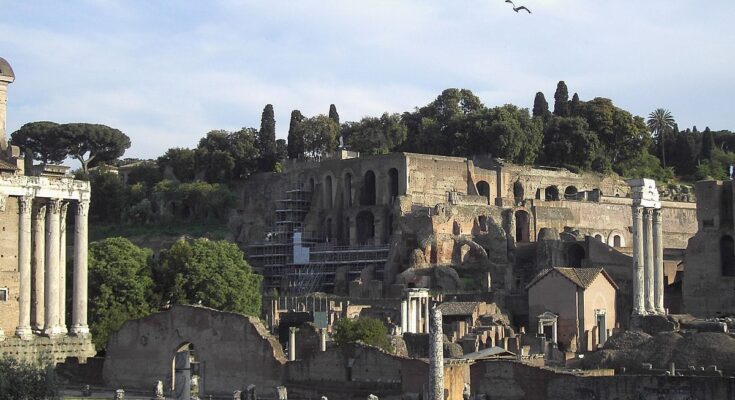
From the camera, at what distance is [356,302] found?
2692 inches

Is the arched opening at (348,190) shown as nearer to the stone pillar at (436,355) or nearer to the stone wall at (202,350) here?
the stone wall at (202,350)

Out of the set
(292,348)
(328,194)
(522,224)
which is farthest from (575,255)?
(292,348)

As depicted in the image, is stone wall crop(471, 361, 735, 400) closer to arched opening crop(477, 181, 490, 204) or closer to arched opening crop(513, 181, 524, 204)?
arched opening crop(477, 181, 490, 204)

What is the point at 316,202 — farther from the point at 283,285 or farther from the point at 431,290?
the point at 431,290

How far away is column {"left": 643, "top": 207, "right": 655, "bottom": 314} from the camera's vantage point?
58969 mm

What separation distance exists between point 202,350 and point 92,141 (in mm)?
53328

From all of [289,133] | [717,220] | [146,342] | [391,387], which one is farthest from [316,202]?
[391,387]

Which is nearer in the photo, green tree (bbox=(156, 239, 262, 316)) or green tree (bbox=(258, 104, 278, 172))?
green tree (bbox=(156, 239, 262, 316))

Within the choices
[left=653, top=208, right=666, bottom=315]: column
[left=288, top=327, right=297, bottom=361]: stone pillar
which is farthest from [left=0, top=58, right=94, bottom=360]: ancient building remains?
[left=653, top=208, right=666, bottom=315]: column

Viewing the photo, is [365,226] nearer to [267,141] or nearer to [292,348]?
[267,141]

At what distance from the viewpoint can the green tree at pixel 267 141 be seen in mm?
92000

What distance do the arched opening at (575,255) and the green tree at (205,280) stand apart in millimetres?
17890

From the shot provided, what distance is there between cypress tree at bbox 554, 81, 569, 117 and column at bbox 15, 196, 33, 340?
187 feet

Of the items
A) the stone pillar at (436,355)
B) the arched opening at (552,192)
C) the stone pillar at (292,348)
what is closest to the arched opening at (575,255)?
the arched opening at (552,192)
